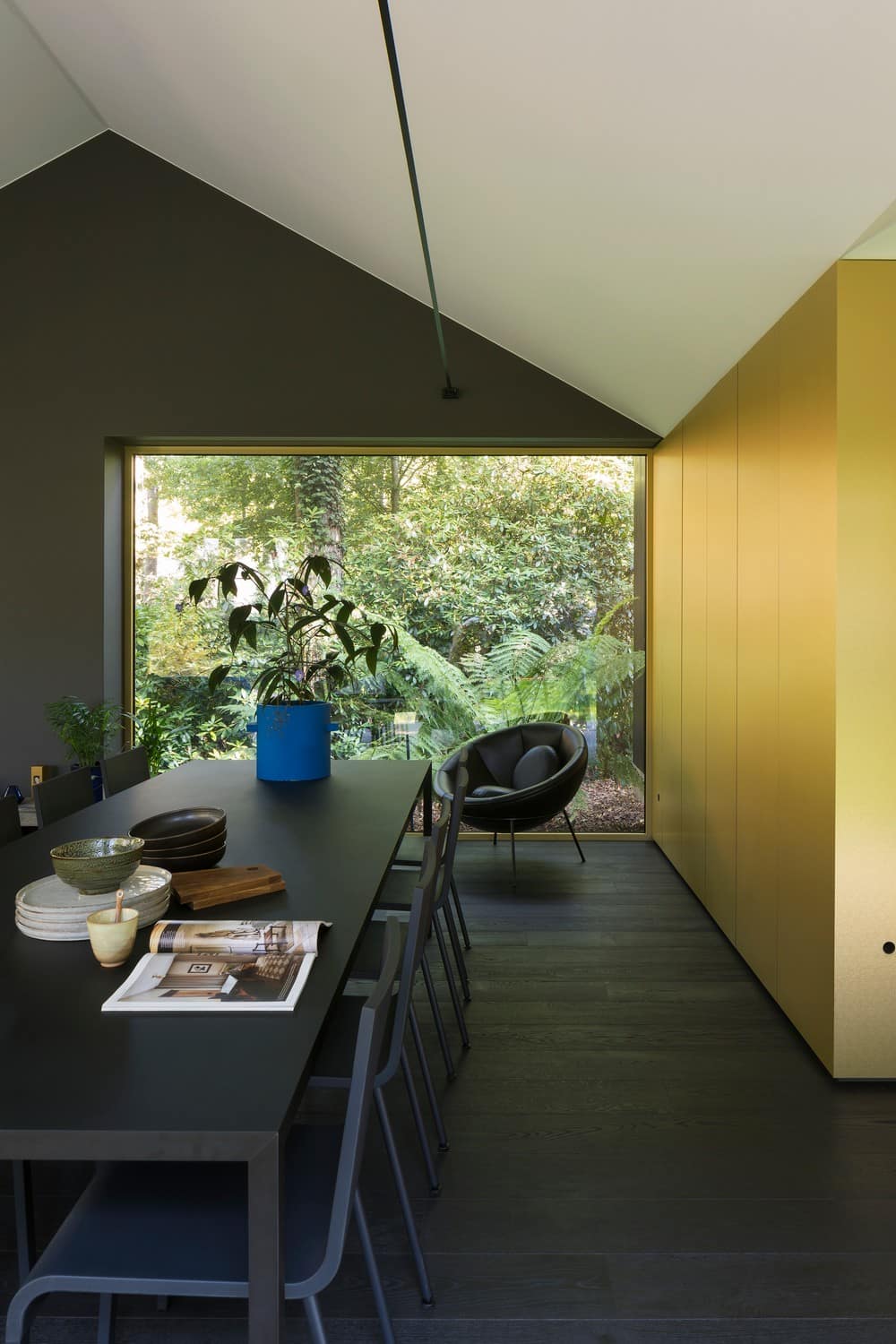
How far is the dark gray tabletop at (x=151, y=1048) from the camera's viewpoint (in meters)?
1.10

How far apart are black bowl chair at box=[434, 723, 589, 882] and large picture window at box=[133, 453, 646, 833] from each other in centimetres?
26

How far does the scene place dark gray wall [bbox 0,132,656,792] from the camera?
5332 millimetres

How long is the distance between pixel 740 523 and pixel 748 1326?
9.03ft

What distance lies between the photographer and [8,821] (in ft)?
9.25

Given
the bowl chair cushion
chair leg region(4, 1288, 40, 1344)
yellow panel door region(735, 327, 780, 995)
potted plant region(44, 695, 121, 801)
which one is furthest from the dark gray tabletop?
the bowl chair cushion

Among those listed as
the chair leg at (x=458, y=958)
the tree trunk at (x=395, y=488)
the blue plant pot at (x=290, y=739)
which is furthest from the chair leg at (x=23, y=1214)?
the tree trunk at (x=395, y=488)

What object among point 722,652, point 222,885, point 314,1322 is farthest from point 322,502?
point 314,1322

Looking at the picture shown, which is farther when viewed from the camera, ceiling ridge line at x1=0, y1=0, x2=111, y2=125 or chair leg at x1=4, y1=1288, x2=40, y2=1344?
ceiling ridge line at x1=0, y1=0, x2=111, y2=125

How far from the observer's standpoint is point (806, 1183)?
2234 millimetres

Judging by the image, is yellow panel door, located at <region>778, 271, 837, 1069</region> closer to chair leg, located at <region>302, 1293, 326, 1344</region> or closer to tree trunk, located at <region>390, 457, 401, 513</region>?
chair leg, located at <region>302, 1293, 326, 1344</region>

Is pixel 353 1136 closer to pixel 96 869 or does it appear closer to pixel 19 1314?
pixel 19 1314

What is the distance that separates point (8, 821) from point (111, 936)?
1447 mm

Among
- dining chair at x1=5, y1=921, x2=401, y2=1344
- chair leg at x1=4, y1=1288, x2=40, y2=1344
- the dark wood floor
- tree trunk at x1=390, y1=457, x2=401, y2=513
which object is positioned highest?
tree trunk at x1=390, y1=457, x2=401, y2=513

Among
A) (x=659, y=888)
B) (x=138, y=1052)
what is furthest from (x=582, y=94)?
(x=659, y=888)
